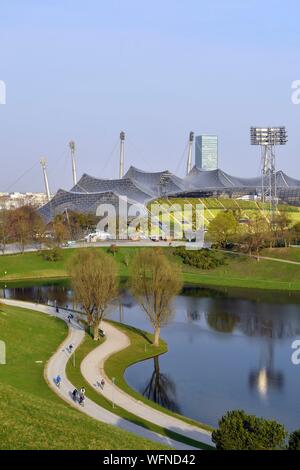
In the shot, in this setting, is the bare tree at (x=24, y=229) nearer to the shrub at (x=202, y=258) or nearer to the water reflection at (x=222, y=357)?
the shrub at (x=202, y=258)

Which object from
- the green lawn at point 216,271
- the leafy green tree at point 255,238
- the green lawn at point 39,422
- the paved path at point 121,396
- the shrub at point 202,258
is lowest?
the paved path at point 121,396

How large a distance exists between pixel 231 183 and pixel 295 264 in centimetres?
5451

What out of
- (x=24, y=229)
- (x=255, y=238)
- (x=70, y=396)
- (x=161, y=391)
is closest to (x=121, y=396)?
(x=70, y=396)

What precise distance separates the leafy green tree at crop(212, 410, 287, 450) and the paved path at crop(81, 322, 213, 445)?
3.42 m

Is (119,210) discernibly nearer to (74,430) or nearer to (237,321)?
(237,321)

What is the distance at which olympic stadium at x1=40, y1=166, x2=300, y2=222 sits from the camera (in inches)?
3118

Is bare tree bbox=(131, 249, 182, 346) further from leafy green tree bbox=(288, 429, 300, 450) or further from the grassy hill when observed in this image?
the grassy hill

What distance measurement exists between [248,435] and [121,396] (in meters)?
8.08

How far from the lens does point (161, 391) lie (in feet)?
74.6

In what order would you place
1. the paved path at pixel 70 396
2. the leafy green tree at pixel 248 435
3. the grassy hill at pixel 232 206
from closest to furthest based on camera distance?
the leafy green tree at pixel 248 435 < the paved path at pixel 70 396 < the grassy hill at pixel 232 206

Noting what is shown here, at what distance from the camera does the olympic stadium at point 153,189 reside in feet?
260

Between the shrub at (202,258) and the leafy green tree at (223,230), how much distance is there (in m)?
2.53

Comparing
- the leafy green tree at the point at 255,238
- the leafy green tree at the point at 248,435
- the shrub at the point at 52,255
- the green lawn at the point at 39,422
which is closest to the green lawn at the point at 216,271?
the shrub at the point at 52,255
